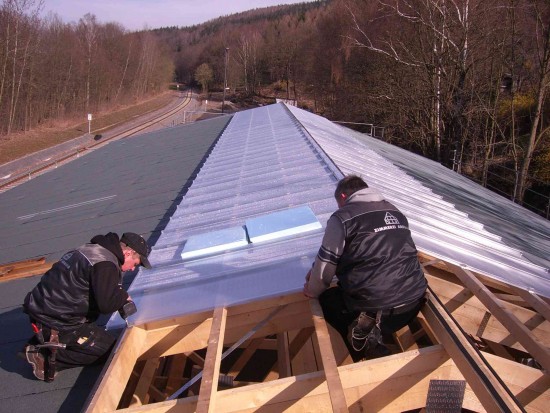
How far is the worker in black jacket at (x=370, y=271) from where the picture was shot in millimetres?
3258

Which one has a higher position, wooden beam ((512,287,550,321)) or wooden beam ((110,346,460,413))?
wooden beam ((512,287,550,321))

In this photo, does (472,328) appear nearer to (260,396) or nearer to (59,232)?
(260,396)

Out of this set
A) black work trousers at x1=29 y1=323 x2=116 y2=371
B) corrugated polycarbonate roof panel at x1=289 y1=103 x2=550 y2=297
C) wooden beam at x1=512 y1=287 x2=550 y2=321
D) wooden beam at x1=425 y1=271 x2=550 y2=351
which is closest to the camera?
black work trousers at x1=29 y1=323 x2=116 y2=371

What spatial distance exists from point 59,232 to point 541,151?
64.9 feet

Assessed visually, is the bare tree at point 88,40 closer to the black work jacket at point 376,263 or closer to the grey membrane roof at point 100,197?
the grey membrane roof at point 100,197

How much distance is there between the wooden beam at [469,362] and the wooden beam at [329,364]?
75cm

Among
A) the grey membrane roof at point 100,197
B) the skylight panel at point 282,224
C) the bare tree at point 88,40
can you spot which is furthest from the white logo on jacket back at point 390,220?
the bare tree at point 88,40

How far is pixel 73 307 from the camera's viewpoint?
339 centimetres

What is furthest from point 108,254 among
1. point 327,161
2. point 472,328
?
point 327,161

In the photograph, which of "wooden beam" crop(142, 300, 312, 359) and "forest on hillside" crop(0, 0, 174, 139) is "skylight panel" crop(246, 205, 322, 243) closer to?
"wooden beam" crop(142, 300, 312, 359)

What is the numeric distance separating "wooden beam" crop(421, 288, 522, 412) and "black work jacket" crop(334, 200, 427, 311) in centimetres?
19

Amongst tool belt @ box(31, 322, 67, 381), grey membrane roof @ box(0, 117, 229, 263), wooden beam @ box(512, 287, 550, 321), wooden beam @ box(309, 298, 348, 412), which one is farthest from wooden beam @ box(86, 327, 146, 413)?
wooden beam @ box(512, 287, 550, 321)

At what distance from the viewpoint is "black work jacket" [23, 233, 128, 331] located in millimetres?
3348

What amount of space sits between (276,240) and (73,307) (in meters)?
1.92
